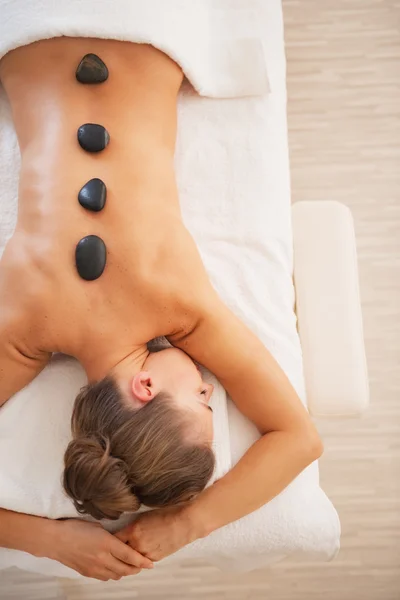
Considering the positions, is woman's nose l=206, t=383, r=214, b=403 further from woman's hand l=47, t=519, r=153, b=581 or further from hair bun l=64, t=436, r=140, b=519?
woman's hand l=47, t=519, r=153, b=581

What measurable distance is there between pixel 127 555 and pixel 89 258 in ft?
1.72

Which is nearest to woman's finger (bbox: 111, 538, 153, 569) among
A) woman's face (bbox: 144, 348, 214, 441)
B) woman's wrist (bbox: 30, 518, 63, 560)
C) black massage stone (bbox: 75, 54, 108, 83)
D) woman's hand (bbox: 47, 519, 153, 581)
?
woman's hand (bbox: 47, 519, 153, 581)

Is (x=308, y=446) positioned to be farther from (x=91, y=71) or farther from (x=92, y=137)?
(x=91, y=71)

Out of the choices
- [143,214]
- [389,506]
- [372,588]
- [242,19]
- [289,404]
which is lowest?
[372,588]

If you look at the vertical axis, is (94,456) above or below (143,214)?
below

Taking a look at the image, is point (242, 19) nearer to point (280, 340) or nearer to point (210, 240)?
point (210, 240)

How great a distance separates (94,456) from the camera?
90 cm

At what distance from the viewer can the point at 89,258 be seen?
1007 mm

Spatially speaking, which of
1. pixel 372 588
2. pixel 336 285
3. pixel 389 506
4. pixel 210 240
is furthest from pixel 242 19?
pixel 372 588

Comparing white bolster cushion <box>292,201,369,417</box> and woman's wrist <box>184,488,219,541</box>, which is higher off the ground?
white bolster cushion <box>292,201,369,417</box>

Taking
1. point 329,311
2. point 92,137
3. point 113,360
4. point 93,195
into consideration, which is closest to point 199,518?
point 113,360

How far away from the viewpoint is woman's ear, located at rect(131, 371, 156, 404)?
94 centimetres

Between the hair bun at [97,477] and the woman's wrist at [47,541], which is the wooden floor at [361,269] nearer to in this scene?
the woman's wrist at [47,541]

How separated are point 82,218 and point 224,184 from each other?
1.15 ft
